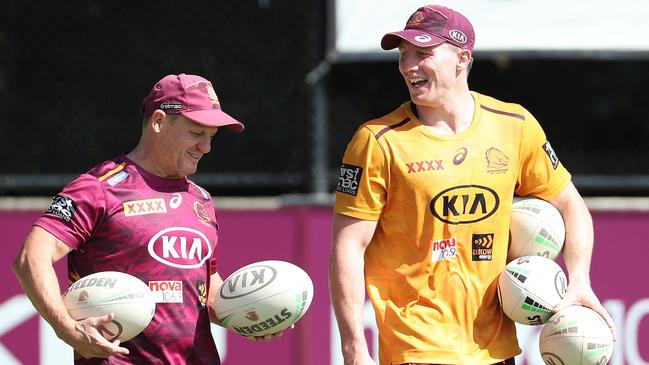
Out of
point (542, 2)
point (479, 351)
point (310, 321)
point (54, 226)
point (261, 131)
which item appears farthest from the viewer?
point (261, 131)

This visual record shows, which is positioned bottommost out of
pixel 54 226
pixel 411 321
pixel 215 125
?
pixel 411 321

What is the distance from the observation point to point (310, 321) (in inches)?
320

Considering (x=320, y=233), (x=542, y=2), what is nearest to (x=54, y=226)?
(x=320, y=233)

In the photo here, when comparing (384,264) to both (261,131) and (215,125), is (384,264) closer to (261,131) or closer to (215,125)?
(215,125)

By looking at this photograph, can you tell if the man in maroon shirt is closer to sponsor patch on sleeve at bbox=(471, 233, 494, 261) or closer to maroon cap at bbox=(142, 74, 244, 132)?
maroon cap at bbox=(142, 74, 244, 132)

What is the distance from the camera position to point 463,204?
537 centimetres

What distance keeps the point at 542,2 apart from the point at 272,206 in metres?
2.26

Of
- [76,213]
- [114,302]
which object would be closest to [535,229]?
[114,302]

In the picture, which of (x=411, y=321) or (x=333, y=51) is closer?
(x=411, y=321)

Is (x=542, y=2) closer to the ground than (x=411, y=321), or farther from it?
farther from it

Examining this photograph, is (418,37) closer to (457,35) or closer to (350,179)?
(457,35)

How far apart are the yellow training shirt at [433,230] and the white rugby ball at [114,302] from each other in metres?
0.93

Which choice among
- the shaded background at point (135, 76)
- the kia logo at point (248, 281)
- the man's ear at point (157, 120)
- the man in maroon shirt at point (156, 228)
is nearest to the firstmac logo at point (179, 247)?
the man in maroon shirt at point (156, 228)

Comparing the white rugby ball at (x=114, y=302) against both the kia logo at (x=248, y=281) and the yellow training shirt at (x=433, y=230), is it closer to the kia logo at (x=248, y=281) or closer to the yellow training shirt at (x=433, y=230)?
the kia logo at (x=248, y=281)
